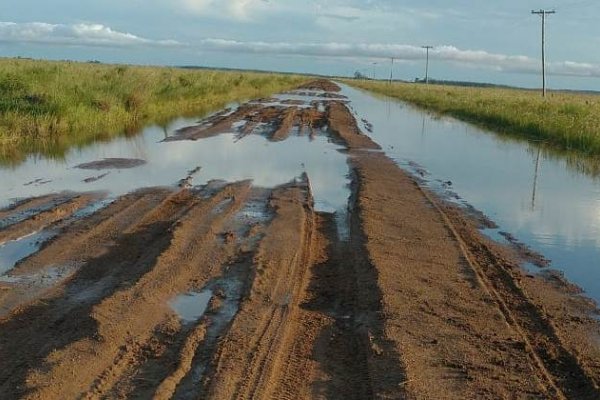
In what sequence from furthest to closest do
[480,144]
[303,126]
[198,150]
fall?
[303,126], [480,144], [198,150]

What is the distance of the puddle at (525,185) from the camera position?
9.09 m

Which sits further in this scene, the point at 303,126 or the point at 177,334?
the point at 303,126

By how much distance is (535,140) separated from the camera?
963 inches

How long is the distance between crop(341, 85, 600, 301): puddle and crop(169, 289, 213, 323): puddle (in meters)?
3.86

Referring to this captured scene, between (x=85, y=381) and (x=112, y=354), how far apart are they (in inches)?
18.5

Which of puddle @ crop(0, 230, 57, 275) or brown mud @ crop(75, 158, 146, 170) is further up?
brown mud @ crop(75, 158, 146, 170)

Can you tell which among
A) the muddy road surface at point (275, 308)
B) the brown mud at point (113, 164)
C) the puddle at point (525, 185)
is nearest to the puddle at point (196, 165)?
the brown mud at point (113, 164)

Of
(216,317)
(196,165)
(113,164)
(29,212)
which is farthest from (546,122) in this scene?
(216,317)

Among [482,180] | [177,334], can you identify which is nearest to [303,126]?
[482,180]

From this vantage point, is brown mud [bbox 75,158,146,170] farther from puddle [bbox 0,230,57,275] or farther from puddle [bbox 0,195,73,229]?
puddle [bbox 0,230,57,275]

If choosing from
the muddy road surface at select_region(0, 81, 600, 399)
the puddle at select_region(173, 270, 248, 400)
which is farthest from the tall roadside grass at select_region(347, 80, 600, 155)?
the puddle at select_region(173, 270, 248, 400)

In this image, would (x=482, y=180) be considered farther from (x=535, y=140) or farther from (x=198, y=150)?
(x=535, y=140)

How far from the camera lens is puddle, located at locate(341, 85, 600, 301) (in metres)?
9.09

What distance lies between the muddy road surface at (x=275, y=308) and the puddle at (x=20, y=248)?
0.09 feet
